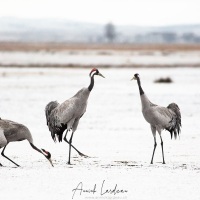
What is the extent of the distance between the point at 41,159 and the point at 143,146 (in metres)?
2.22

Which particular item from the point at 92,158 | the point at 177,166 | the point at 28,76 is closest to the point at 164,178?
the point at 177,166

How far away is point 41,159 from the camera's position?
9656mm

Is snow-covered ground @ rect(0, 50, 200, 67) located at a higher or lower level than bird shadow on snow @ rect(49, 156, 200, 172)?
higher

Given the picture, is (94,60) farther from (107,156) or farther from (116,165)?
(116,165)

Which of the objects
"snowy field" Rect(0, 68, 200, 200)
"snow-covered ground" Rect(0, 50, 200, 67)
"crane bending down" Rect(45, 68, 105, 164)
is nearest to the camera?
"snowy field" Rect(0, 68, 200, 200)

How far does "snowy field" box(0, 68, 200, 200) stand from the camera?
7.32 meters

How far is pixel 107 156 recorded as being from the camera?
9977 millimetres

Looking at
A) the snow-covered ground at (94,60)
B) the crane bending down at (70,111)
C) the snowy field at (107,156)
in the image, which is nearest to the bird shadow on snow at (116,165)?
the snowy field at (107,156)

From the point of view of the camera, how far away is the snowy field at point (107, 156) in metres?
7.32
